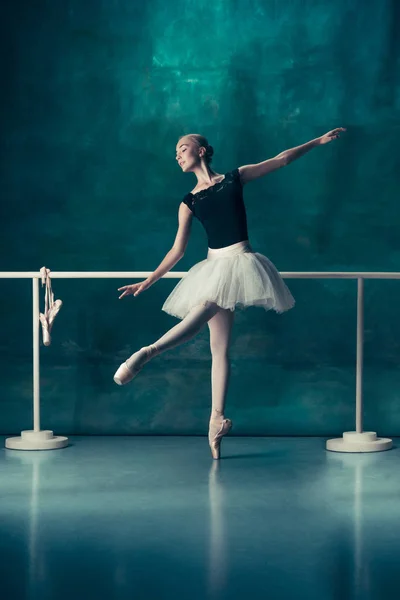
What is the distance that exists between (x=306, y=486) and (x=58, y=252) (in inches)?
74.8

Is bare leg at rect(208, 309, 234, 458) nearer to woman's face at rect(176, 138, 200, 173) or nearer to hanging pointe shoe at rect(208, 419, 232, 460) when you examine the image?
hanging pointe shoe at rect(208, 419, 232, 460)

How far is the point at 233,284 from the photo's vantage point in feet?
12.6

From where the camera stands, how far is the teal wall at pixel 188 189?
462cm

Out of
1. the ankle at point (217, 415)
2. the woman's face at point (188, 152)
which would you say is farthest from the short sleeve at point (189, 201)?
the ankle at point (217, 415)

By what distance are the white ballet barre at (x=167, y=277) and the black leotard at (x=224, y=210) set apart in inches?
13.7

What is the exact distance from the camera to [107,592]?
2.18 metres

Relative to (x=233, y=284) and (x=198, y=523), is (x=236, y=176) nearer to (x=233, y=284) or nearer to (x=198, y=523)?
(x=233, y=284)

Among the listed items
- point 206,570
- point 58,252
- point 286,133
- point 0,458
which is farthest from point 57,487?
point 286,133

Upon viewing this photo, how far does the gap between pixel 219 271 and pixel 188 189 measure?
91cm

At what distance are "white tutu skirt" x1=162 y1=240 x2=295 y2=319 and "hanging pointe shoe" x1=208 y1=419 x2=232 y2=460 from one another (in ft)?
1.58

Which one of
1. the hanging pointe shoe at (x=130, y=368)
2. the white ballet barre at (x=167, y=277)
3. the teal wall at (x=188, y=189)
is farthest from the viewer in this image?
the teal wall at (x=188, y=189)

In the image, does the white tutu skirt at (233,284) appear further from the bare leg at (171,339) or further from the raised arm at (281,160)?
the raised arm at (281,160)

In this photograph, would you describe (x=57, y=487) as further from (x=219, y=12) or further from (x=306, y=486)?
(x=219, y=12)

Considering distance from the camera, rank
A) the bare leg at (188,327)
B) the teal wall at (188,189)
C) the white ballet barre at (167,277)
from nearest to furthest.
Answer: the bare leg at (188,327) < the white ballet barre at (167,277) < the teal wall at (188,189)
